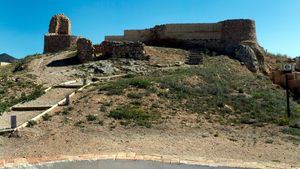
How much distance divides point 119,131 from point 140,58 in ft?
36.7

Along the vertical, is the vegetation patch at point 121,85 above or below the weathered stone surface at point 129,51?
below

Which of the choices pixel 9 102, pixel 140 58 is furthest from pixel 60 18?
pixel 9 102

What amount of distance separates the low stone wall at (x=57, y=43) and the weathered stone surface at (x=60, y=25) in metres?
2.11

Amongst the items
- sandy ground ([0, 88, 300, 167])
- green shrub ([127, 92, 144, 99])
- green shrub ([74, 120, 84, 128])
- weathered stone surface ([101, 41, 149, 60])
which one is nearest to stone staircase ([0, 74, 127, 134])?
sandy ground ([0, 88, 300, 167])

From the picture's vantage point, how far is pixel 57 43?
100 ft

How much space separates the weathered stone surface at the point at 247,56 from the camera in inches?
995

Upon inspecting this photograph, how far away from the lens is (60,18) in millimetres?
33375

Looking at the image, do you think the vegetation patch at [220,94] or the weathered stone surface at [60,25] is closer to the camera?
the vegetation patch at [220,94]

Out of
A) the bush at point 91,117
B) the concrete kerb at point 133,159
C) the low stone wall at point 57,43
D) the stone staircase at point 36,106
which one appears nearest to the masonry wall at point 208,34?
the low stone wall at point 57,43

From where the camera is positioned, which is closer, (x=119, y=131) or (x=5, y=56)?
(x=119, y=131)

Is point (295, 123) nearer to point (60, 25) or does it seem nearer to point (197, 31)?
point (197, 31)

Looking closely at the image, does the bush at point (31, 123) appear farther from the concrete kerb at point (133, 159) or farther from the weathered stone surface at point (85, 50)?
the weathered stone surface at point (85, 50)

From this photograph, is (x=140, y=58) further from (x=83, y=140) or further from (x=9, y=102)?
(x=83, y=140)

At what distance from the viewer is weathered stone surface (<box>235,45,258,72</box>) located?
25.3 meters
